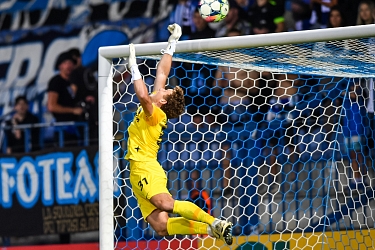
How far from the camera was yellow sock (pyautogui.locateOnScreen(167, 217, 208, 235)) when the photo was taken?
18.4 ft

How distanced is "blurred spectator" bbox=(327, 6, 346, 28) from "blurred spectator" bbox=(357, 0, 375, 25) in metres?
0.20

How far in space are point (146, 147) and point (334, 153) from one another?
8.10ft

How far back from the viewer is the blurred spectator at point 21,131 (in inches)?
415

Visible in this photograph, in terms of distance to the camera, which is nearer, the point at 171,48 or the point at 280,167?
the point at 171,48

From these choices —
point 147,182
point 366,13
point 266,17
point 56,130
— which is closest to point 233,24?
point 266,17

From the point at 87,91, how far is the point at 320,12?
3.59 meters

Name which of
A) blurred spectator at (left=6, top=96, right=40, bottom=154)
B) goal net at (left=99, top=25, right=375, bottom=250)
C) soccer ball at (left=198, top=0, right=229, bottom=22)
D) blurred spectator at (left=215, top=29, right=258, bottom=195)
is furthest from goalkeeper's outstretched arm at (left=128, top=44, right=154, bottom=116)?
blurred spectator at (left=6, top=96, right=40, bottom=154)

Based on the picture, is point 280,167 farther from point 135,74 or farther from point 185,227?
A: point 135,74

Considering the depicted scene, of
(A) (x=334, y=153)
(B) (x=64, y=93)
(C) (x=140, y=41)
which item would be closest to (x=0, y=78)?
(B) (x=64, y=93)

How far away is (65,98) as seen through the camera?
1069 cm

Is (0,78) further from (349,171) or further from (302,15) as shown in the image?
(349,171)

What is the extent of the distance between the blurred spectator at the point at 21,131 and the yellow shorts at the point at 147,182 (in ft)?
15.8

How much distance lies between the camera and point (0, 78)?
39.1 feet

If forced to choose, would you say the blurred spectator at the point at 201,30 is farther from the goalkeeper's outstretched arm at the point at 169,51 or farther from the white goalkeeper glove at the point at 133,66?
the white goalkeeper glove at the point at 133,66
